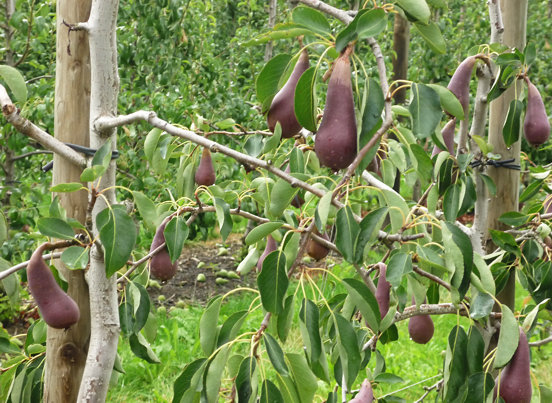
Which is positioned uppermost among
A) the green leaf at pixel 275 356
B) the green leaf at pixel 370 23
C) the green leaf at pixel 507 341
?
the green leaf at pixel 370 23

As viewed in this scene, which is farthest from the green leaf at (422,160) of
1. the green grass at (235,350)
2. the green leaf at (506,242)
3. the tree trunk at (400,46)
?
the tree trunk at (400,46)

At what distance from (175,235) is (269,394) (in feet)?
1.21

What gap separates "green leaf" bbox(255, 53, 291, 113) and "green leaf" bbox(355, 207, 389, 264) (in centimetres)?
25

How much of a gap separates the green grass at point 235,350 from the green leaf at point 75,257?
1738 millimetres

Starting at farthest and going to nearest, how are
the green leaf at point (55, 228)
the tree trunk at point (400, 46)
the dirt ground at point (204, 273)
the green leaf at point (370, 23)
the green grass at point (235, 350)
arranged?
the tree trunk at point (400, 46)
the dirt ground at point (204, 273)
the green grass at point (235, 350)
the green leaf at point (55, 228)
the green leaf at point (370, 23)

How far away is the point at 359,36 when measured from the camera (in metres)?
0.85

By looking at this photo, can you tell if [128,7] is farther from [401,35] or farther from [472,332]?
[472,332]

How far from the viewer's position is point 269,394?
37.1 inches

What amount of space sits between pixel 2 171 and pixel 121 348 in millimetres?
1182

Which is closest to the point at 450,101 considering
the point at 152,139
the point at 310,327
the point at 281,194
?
the point at 281,194

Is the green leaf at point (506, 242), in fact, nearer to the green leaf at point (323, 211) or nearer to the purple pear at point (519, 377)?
the purple pear at point (519, 377)

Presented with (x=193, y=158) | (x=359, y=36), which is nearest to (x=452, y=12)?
(x=193, y=158)

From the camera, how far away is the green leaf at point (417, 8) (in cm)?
87

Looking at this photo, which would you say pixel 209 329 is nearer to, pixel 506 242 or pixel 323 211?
pixel 323 211
